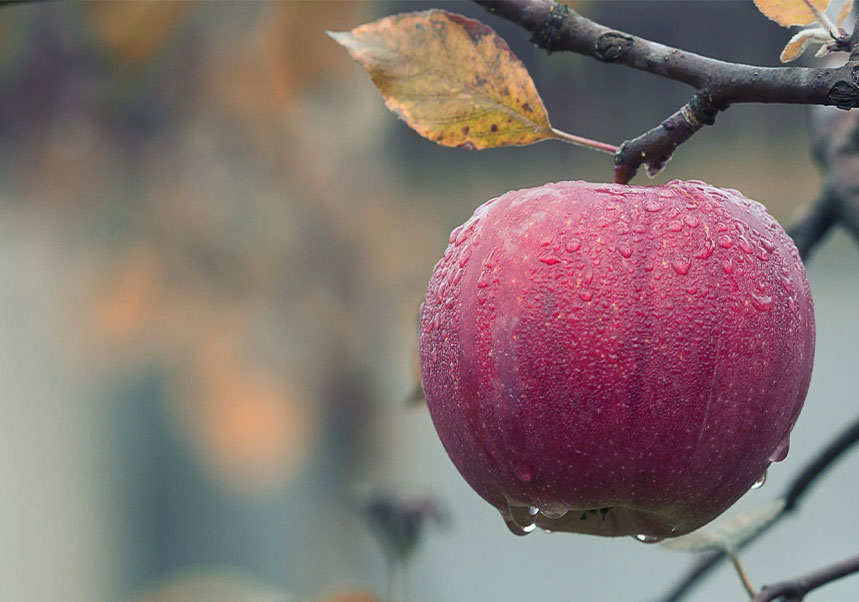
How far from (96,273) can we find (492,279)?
1.20 m

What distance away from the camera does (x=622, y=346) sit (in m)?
0.33

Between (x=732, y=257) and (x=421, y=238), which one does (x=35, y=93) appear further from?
(x=732, y=257)

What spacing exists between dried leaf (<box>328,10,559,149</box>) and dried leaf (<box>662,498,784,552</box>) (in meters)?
0.25

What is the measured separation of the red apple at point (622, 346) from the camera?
0.34 m

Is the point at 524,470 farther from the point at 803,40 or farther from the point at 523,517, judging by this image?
the point at 803,40

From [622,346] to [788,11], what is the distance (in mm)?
133

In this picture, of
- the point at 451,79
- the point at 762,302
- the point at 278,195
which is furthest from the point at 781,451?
the point at 278,195

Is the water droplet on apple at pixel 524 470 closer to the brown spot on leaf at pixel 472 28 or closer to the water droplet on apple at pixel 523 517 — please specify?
the water droplet on apple at pixel 523 517

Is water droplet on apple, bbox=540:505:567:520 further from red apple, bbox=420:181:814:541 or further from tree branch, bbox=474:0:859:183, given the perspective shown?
tree branch, bbox=474:0:859:183

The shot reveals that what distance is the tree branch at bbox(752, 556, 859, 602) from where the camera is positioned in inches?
16.1

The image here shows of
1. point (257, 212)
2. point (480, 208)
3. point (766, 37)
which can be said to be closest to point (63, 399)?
point (257, 212)

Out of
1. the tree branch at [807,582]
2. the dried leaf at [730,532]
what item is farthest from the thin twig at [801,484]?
the tree branch at [807,582]

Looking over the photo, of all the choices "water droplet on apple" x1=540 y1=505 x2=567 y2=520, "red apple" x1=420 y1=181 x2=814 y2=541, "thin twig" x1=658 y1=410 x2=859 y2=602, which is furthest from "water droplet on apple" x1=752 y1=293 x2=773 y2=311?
"thin twig" x1=658 y1=410 x2=859 y2=602

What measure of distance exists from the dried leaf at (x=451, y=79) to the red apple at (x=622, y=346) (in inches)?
1.2
